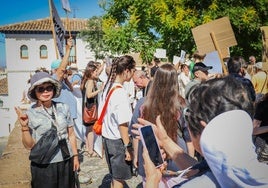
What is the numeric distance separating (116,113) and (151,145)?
1.74 meters

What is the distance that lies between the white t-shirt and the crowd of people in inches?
0.4

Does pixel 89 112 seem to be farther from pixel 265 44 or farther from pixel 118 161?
pixel 265 44

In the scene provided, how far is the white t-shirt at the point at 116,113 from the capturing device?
3291 mm

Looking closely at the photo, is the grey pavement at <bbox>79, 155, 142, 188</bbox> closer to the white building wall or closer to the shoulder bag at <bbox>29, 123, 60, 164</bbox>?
the shoulder bag at <bbox>29, 123, 60, 164</bbox>

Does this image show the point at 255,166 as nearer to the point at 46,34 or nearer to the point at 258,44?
the point at 258,44

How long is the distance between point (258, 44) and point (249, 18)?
190 cm

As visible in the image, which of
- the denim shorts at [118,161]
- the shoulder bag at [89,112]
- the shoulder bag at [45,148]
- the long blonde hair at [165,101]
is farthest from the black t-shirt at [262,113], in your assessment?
the shoulder bag at [89,112]

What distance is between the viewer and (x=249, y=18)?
15852 millimetres

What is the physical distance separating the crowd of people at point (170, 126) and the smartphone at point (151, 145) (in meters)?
0.04

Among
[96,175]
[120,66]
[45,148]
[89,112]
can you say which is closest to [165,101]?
[120,66]

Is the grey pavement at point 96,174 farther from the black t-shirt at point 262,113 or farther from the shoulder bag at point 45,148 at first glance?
the black t-shirt at point 262,113

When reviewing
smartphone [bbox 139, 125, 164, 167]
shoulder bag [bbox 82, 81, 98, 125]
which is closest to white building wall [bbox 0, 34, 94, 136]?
shoulder bag [bbox 82, 81, 98, 125]

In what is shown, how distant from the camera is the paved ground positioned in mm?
3496

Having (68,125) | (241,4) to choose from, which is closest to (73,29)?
(241,4)
